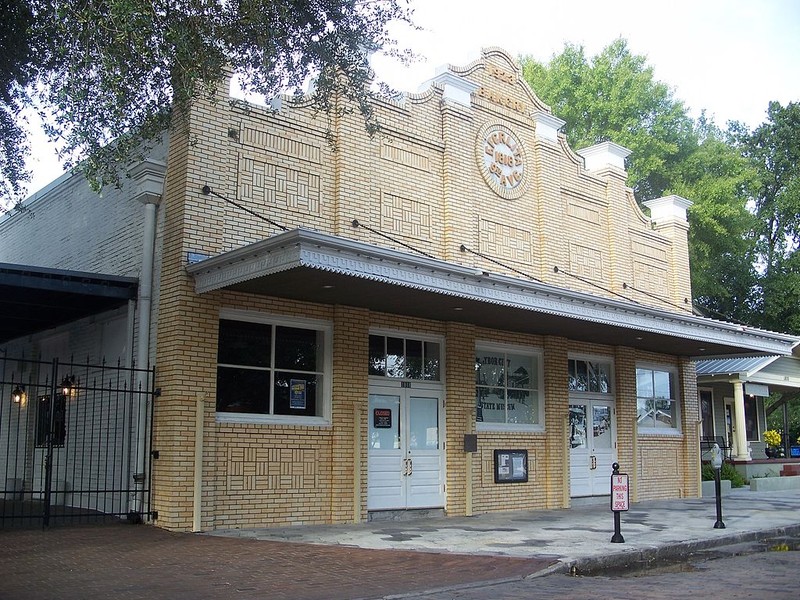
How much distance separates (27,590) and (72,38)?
6.18 meters

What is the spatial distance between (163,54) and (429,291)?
5.00 meters

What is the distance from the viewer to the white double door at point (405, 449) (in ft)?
47.1

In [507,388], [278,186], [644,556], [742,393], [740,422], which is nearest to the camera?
[644,556]

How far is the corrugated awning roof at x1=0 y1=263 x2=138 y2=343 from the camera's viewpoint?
12.2m

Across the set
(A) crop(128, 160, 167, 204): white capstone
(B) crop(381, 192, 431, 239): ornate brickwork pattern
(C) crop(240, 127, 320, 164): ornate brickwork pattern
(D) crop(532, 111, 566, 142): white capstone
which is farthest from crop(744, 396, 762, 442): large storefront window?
(A) crop(128, 160, 167, 204): white capstone

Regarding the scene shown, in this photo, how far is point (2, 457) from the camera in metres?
17.8

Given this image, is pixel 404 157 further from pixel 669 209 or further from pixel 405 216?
pixel 669 209

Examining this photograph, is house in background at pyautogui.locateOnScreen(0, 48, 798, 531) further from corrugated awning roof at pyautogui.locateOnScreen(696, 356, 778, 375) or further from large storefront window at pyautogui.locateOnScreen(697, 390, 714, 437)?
large storefront window at pyautogui.locateOnScreen(697, 390, 714, 437)

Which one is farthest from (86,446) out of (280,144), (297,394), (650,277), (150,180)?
(650,277)

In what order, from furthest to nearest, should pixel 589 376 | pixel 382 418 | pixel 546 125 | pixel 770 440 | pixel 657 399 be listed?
1. pixel 770 440
2. pixel 657 399
3. pixel 589 376
4. pixel 546 125
5. pixel 382 418

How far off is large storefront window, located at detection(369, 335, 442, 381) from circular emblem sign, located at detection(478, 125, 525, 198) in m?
3.76

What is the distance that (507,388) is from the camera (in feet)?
55.5

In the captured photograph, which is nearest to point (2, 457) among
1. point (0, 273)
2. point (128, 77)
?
point (0, 273)

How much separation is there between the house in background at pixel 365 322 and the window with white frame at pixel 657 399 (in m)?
0.10
